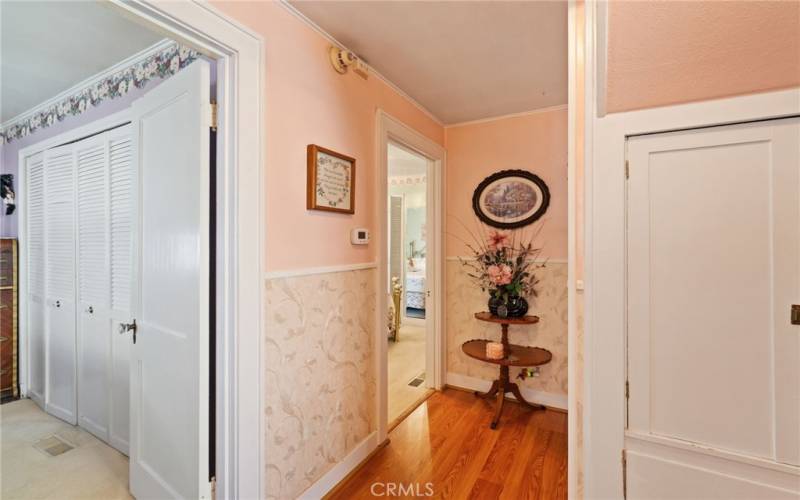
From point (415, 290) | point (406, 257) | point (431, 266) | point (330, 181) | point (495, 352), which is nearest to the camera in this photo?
point (330, 181)

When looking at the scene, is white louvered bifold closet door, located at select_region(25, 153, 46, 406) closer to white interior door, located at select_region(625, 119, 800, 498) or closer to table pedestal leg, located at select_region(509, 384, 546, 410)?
table pedestal leg, located at select_region(509, 384, 546, 410)

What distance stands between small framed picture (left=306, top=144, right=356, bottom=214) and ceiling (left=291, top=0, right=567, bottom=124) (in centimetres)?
64

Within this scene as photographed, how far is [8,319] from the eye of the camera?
288 centimetres

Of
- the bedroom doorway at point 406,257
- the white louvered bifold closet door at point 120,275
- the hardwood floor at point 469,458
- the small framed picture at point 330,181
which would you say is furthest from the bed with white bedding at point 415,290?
the white louvered bifold closet door at point 120,275

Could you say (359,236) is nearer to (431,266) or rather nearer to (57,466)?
(431,266)

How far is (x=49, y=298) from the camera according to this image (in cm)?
263

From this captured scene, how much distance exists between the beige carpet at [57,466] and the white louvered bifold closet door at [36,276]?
38 cm

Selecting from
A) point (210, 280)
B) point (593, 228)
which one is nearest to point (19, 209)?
point (210, 280)

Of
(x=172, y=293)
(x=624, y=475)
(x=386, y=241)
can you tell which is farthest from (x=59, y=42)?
(x=624, y=475)

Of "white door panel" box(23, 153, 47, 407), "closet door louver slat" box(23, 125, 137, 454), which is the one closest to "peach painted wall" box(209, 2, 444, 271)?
"closet door louver slat" box(23, 125, 137, 454)

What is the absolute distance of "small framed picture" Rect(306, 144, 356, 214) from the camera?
165 cm

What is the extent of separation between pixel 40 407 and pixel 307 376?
108 inches

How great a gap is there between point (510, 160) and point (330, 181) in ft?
5.82

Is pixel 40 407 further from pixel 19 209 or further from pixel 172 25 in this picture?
pixel 172 25
